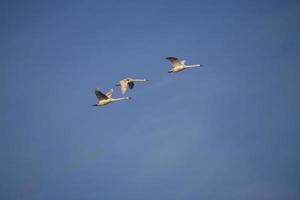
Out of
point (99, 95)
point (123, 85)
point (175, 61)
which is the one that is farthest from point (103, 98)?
point (175, 61)

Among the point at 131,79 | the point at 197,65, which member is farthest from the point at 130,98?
the point at 197,65

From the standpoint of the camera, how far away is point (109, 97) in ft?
222

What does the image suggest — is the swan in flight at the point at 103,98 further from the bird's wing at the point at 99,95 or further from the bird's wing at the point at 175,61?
the bird's wing at the point at 175,61

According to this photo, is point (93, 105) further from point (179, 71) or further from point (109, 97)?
point (179, 71)

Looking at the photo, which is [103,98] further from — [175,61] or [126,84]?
[175,61]

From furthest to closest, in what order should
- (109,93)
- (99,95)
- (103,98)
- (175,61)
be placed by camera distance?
(109,93)
(175,61)
(103,98)
(99,95)

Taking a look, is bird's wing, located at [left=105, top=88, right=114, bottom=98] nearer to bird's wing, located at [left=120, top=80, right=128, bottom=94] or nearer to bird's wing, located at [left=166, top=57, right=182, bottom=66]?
bird's wing, located at [left=120, top=80, right=128, bottom=94]

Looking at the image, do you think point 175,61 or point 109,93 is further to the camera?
point 109,93

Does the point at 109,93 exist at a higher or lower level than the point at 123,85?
higher

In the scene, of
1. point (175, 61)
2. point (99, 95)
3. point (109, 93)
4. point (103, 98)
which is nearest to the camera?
point (99, 95)

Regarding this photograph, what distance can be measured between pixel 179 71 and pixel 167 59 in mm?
3285

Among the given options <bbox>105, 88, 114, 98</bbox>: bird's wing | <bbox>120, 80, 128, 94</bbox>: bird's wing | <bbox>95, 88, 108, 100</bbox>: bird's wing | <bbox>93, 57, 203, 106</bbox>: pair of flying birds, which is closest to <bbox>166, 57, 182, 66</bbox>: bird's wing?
<bbox>93, 57, 203, 106</bbox>: pair of flying birds

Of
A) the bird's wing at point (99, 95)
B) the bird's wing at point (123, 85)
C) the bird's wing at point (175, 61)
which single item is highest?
the bird's wing at point (175, 61)

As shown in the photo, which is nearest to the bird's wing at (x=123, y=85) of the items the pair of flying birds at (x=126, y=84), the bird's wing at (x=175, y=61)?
the pair of flying birds at (x=126, y=84)
